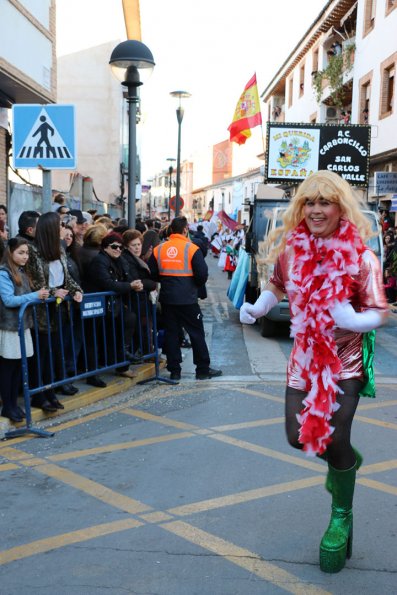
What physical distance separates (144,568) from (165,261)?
186 inches

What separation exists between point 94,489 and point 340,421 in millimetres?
1895

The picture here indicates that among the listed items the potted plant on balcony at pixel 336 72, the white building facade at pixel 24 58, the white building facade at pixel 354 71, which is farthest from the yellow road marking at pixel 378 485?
the potted plant on balcony at pixel 336 72

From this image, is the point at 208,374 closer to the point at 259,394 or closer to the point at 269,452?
the point at 259,394

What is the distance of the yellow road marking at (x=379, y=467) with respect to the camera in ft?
15.7

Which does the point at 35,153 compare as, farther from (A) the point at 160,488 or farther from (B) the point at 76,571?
(B) the point at 76,571

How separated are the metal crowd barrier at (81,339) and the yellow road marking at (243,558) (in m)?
2.15

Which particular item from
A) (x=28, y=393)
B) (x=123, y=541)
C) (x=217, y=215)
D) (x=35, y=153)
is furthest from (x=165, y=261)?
(x=217, y=215)

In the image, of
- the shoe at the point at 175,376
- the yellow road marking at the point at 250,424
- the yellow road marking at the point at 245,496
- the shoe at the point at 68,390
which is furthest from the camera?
the shoe at the point at 175,376

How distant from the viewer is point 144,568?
10.9 feet

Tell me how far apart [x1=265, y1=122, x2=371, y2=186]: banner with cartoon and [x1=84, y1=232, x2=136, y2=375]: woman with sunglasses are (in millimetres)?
9373

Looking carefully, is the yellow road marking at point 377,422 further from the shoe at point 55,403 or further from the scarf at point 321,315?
the scarf at point 321,315

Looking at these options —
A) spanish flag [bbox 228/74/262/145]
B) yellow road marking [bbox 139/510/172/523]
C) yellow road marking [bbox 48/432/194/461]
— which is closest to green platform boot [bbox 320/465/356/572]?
yellow road marking [bbox 139/510/172/523]

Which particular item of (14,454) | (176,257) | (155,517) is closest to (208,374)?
(176,257)

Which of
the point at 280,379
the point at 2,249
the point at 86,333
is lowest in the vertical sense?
the point at 280,379
